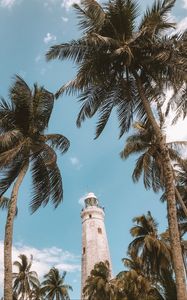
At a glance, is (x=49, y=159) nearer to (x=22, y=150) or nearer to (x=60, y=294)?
(x=22, y=150)

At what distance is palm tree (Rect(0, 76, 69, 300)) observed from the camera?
1397cm

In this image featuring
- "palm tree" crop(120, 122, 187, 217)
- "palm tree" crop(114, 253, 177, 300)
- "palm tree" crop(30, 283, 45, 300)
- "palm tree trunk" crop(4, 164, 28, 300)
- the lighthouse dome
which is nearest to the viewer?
"palm tree trunk" crop(4, 164, 28, 300)

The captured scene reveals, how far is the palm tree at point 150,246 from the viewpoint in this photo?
31.2 meters

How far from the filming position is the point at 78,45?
14016mm

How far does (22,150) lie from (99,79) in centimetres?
394

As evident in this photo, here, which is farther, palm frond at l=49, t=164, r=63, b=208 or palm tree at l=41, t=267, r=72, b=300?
palm tree at l=41, t=267, r=72, b=300

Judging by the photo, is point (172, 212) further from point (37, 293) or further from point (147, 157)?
point (37, 293)

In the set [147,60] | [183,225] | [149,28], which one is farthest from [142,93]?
[183,225]

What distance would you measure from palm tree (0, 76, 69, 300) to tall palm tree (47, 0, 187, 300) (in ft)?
3.99

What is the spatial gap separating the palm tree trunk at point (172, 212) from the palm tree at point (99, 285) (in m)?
33.5

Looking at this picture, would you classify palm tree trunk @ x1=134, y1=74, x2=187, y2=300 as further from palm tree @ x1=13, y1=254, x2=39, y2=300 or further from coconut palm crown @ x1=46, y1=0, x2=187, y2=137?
palm tree @ x1=13, y1=254, x2=39, y2=300

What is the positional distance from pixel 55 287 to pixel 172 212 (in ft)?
A: 143

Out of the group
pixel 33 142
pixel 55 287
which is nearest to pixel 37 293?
pixel 55 287

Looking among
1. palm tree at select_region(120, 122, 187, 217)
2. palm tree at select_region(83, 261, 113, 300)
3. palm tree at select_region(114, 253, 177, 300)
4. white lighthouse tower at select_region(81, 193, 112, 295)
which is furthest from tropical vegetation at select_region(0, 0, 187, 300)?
white lighthouse tower at select_region(81, 193, 112, 295)
